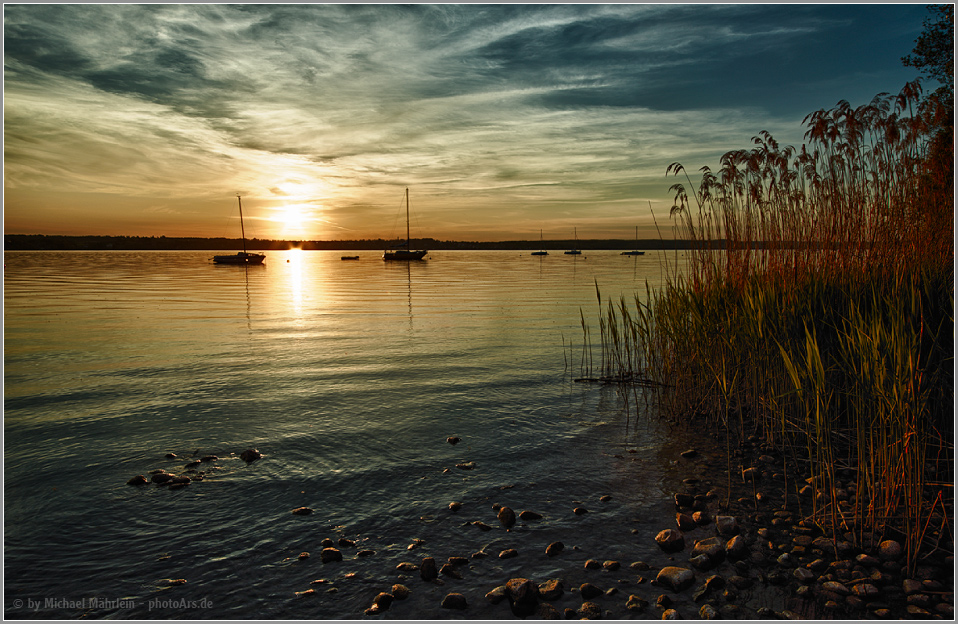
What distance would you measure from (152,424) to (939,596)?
11.0 meters

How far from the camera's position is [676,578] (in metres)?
4.57

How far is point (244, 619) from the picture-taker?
171 inches

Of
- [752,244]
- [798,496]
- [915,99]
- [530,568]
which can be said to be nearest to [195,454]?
[530,568]

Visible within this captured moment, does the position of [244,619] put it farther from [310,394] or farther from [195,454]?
[310,394]

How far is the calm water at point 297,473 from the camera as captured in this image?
482cm

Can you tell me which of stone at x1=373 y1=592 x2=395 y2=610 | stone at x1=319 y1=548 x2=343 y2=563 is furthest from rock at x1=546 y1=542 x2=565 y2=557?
stone at x1=319 y1=548 x2=343 y2=563

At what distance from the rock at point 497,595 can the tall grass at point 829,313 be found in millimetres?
3326

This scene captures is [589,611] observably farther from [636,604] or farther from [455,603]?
[455,603]

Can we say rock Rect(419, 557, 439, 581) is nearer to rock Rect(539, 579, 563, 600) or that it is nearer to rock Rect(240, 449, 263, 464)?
rock Rect(539, 579, 563, 600)

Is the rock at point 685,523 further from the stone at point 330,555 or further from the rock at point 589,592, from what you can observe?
the stone at point 330,555

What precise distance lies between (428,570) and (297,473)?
Result: 3.12 m

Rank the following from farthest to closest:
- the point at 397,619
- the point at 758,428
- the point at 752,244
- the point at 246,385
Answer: the point at 246,385 → the point at 752,244 → the point at 758,428 → the point at 397,619

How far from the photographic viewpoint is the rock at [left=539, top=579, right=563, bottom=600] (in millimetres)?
4492

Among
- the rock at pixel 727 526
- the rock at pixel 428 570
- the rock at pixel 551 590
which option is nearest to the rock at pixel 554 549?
the rock at pixel 551 590
